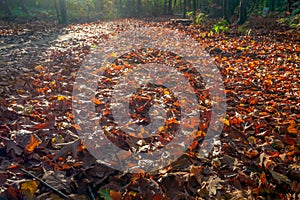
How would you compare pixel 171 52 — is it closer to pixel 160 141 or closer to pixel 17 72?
pixel 17 72

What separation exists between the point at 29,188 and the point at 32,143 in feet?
2.01

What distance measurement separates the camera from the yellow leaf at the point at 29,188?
187 cm

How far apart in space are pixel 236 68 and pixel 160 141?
13.0 ft

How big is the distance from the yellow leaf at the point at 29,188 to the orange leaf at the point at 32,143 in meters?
0.47

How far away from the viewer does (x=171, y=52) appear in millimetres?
7684

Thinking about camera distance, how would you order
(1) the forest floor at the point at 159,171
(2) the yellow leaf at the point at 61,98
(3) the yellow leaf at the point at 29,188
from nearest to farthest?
(3) the yellow leaf at the point at 29,188 < (1) the forest floor at the point at 159,171 < (2) the yellow leaf at the point at 61,98

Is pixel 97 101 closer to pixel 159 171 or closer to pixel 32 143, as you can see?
pixel 32 143

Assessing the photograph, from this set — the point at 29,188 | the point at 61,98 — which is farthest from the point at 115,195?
the point at 61,98

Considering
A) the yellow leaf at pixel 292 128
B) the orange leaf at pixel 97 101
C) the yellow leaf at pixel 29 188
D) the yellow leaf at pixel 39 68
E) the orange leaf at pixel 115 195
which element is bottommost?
the yellow leaf at pixel 292 128

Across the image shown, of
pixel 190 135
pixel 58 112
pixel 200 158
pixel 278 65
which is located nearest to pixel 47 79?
pixel 58 112

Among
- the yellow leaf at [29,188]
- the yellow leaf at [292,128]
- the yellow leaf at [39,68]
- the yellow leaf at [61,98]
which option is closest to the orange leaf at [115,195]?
the yellow leaf at [29,188]

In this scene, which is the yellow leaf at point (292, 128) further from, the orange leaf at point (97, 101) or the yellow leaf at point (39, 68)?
the yellow leaf at point (39, 68)

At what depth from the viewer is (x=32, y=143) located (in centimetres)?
243

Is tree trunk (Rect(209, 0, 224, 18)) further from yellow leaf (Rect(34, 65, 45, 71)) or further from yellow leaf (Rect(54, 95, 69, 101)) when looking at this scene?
yellow leaf (Rect(54, 95, 69, 101))
